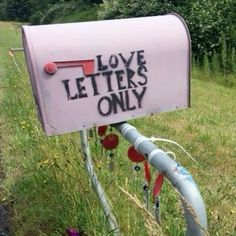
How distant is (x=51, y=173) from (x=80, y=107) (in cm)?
155

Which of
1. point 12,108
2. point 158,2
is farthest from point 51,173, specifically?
point 158,2

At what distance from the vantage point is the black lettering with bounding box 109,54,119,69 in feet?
8.64

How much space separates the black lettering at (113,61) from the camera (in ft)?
8.64

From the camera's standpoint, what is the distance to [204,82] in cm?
1132

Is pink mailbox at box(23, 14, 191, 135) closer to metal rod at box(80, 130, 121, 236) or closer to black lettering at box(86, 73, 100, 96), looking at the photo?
black lettering at box(86, 73, 100, 96)

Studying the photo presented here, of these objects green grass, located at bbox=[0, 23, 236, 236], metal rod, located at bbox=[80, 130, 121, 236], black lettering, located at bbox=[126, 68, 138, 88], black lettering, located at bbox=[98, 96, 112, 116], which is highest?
black lettering, located at bbox=[126, 68, 138, 88]

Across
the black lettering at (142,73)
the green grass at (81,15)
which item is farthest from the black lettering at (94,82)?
the green grass at (81,15)

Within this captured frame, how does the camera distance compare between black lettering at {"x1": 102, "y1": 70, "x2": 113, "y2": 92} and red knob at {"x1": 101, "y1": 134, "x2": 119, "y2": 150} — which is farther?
red knob at {"x1": 101, "y1": 134, "x2": 119, "y2": 150}

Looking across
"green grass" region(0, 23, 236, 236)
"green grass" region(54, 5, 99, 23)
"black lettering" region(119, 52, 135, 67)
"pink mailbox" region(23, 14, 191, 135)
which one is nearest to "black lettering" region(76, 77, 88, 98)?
"pink mailbox" region(23, 14, 191, 135)

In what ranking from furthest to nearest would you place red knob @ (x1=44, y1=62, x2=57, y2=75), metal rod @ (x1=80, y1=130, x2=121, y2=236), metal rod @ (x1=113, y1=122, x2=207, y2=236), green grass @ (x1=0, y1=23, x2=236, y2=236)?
green grass @ (x1=0, y1=23, x2=236, y2=236)
metal rod @ (x1=80, y1=130, x2=121, y2=236)
red knob @ (x1=44, y1=62, x2=57, y2=75)
metal rod @ (x1=113, y1=122, x2=207, y2=236)

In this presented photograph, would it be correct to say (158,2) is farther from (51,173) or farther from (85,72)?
(85,72)

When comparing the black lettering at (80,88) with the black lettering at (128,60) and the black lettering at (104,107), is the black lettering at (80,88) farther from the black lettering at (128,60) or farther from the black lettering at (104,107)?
the black lettering at (128,60)

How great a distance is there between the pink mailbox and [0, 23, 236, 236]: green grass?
51 cm

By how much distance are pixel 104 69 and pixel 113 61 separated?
2.5 inches
